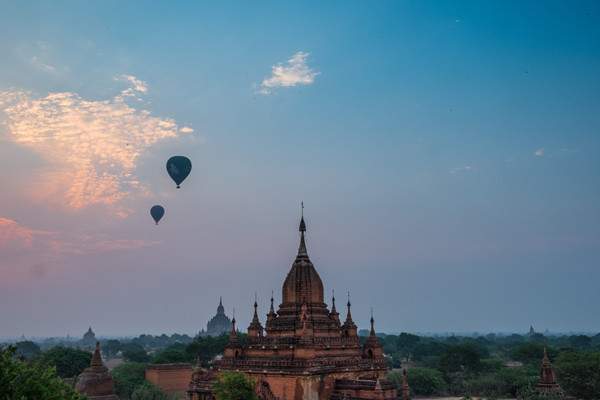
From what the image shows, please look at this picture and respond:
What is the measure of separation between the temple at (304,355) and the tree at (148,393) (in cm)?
2709

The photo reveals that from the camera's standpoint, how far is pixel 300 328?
133ft

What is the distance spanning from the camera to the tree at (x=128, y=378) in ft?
249

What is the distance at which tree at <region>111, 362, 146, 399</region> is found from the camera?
75.9m

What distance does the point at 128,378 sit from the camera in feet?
264

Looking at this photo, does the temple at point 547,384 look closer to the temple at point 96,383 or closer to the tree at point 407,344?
the temple at point 96,383

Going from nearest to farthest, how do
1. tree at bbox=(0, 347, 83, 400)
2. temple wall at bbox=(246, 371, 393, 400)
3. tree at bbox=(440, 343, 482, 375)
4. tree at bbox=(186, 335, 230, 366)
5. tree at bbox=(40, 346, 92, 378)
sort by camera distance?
tree at bbox=(0, 347, 83, 400)
temple wall at bbox=(246, 371, 393, 400)
tree at bbox=(40, 346, 92, 378)
tree at bbox=(440, 343, 482, 375)
tree at bbox=(186, 335, 230, 366)

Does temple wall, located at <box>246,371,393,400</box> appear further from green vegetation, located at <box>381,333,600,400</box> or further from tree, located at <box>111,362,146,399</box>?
tree, located at <box>111,362,146,399</box>

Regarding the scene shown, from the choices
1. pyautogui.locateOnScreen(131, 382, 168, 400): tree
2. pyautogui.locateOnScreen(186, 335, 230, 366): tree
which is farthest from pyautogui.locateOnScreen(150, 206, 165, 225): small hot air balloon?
pyautogui.locateOnScreen(186, 335, 230, 366): tree

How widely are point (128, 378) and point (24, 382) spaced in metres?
62.8

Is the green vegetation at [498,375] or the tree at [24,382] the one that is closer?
the tree at [24,382]

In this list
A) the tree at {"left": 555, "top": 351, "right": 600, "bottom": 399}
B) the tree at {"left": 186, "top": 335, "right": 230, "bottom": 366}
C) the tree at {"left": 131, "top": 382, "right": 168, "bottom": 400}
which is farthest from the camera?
the tree at {"left": 186, "top": 335, "right": 230, "bottom": 366}

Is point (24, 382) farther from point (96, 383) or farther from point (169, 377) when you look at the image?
point (169, 377)

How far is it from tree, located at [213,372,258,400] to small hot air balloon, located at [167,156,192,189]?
887 inches

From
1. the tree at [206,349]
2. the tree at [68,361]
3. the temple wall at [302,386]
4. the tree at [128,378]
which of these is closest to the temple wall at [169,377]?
the tree at [128,378]
